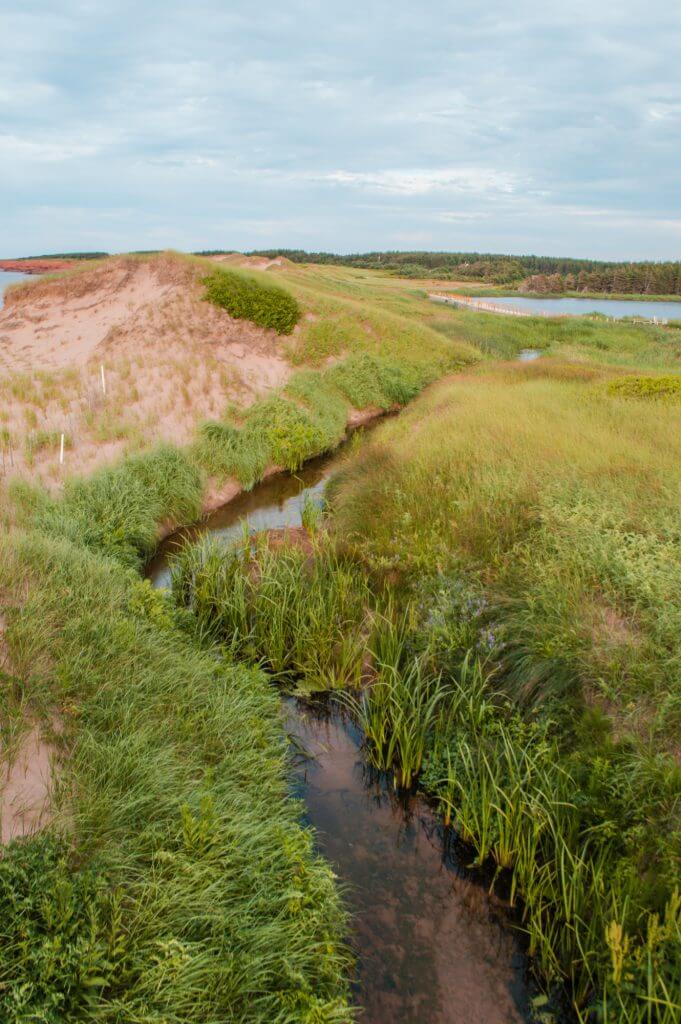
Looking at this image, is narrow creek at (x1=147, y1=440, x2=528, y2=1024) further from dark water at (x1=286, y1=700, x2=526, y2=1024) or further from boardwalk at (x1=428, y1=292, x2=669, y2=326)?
boardwalk at (x1=428, y1=292, x2=669, y2=326)

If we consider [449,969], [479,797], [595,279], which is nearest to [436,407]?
[479,797]

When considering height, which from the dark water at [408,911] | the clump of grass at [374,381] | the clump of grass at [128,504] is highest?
the clump of grass at [374,381]

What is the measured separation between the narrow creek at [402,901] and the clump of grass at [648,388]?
12.6 meters

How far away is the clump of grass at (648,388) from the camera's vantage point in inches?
605

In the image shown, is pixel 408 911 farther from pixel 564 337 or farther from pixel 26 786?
pixel 564 337

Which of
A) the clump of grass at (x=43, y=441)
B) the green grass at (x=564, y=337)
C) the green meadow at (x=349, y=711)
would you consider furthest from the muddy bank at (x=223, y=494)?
the green grass at (x=564, y=337)

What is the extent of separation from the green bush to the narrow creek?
2055 centimetres

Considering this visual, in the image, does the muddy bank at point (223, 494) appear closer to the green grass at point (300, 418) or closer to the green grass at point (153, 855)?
the green grass at point (300, 418)

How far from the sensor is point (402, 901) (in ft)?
15.9

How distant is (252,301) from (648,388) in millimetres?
15693

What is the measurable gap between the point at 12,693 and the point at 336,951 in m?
3.18

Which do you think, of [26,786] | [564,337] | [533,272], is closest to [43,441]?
[26,786]

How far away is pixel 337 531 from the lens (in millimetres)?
10203

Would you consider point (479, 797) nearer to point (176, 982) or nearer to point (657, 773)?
point (657, 773)
